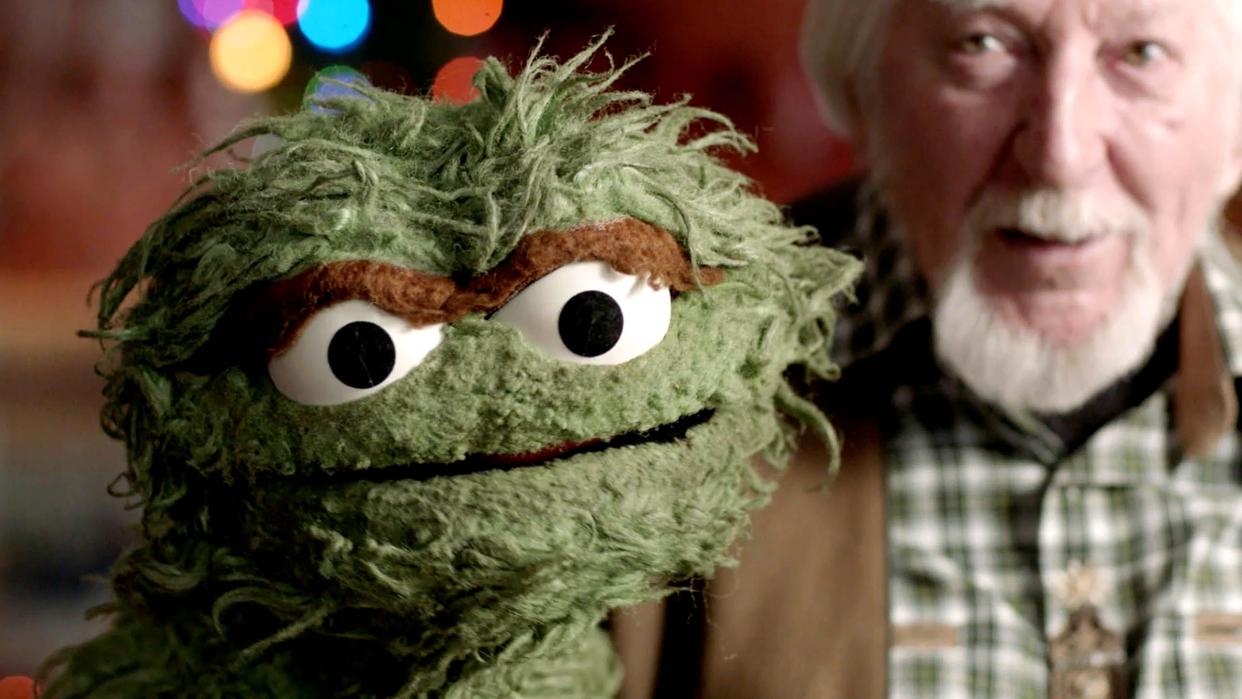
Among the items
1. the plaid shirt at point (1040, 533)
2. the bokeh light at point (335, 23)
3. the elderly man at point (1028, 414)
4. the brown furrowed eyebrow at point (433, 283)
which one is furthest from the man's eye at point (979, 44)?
the bokeh light at point (335, 23)

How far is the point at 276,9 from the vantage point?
110 cm

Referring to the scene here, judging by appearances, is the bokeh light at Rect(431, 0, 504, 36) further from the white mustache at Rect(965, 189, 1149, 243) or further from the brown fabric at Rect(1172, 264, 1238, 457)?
the brown fabric at Rect(1172, 264, 1238, 457)

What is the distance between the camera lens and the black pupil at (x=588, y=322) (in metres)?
0.43

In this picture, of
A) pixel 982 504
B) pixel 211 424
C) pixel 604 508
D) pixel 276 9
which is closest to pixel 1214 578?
pixel 982 504

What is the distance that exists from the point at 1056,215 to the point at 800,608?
12.4 inches

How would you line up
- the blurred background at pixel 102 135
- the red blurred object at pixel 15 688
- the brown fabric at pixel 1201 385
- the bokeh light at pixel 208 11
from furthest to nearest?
the bokeh light at pixel 208 11
the blurred background at pixel 102 135
the brown fabric at pixel 1201 385
the red blurred object at pixel 15 688

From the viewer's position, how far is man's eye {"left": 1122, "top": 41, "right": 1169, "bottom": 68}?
2.41ft

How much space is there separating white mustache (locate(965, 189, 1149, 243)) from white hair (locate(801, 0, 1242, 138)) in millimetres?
165

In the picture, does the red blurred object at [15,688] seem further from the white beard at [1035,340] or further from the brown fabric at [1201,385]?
the brown fabric at [1201,385]

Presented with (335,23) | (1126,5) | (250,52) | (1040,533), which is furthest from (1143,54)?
(250,52)

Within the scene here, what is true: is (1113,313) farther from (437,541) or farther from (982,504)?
(437,541)

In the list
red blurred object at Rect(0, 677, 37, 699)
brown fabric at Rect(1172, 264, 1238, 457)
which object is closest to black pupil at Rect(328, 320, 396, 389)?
red blurred object at Rect(0, 677, 37, 699)

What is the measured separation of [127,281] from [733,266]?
0.27 metres

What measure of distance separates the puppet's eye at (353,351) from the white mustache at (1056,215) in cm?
47
